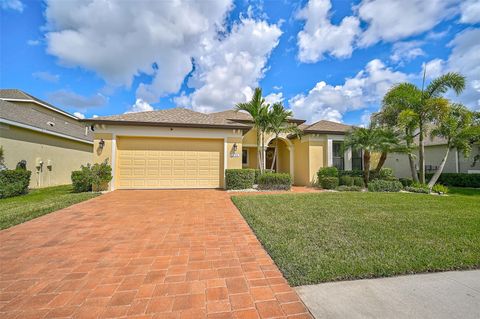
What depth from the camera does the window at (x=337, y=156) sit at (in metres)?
13.6

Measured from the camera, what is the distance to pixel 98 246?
3.71 metres

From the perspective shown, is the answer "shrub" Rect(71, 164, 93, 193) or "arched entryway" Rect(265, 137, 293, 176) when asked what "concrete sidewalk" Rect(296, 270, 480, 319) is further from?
"arched entryway" Rect(265, 137, 293, 176)

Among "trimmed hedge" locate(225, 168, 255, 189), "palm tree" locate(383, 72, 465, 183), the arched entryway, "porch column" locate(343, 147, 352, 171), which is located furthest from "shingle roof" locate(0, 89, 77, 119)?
"palm tree" locate(383, 72, 465, 183)

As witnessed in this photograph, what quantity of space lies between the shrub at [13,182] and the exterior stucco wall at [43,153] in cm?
178

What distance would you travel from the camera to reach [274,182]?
37.1 ft

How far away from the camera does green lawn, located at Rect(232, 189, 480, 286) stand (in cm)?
287

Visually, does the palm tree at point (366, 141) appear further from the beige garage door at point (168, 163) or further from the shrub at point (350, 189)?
the beige garage door at point (168, 163)

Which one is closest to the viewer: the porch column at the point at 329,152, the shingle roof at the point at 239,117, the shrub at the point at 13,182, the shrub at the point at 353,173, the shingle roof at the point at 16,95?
the shrub at the point at 13,182

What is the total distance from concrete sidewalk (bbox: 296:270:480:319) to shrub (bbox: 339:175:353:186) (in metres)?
9.71

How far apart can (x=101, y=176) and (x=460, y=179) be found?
22681mm

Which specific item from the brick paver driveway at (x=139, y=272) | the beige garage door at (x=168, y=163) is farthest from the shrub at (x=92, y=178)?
the brick paver driveway at (x=139, y=272)

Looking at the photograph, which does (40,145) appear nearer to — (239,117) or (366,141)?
(239,117)

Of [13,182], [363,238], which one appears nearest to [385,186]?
[363,238]

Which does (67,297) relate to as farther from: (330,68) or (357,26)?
(330,68)
